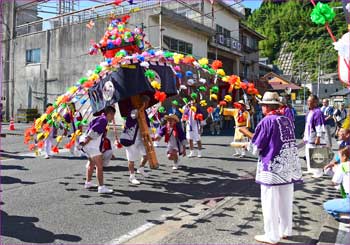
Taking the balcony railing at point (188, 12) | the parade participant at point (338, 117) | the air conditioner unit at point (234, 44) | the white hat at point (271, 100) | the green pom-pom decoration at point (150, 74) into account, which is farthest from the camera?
the air conditioner unit at point (234, 44)

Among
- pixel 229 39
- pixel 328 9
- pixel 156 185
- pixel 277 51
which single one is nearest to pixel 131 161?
pixel 156 185

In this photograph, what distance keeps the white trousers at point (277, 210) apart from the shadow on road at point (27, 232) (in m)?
2.34

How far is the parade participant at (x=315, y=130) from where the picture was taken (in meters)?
7.90

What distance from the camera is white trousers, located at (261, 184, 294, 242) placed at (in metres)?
4.23

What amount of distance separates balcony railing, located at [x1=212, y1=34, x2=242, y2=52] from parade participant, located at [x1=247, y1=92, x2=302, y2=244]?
25835 mm

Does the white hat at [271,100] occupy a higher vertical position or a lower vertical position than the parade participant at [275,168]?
higher

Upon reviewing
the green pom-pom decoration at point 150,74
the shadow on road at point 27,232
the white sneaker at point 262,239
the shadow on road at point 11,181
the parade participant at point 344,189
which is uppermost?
the green pom-pom decoration at point 150,74

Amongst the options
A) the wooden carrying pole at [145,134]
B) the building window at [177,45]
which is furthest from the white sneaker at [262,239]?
the building window at [177,45]

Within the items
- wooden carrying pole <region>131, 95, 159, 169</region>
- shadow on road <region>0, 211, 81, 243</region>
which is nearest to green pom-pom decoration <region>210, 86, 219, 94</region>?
wooden carrying pole <region>131, 95, 159, 169</region>

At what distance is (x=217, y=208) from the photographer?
5746 mm

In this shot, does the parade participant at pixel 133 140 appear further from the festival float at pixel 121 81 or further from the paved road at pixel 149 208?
the paved road at pixel 149 208

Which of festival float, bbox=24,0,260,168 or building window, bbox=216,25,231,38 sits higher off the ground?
building window, bbox=216,25,231,38

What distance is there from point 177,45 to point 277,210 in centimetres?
2119

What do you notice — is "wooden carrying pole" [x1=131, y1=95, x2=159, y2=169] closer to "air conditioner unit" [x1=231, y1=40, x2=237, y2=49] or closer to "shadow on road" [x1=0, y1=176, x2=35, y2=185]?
"shadow on road" [x1=0, y1=176, x2=35, y2=185]
